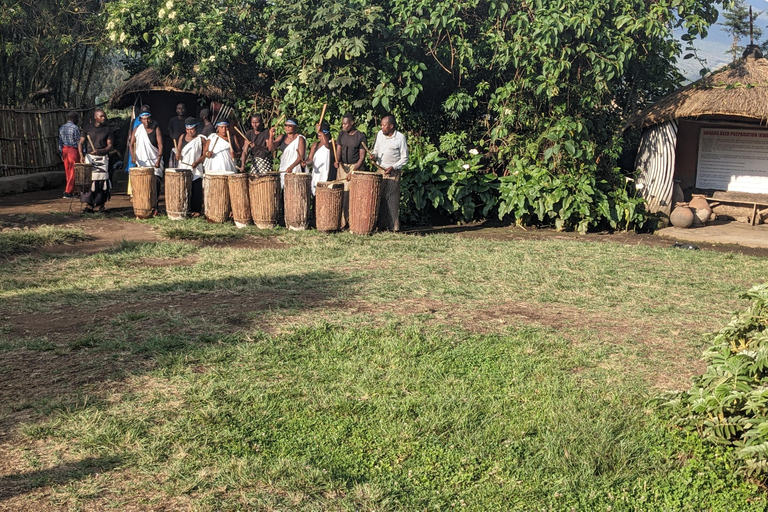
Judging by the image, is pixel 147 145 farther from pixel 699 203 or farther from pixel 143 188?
pixel 699 203

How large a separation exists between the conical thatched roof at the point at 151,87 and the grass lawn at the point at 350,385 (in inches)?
306

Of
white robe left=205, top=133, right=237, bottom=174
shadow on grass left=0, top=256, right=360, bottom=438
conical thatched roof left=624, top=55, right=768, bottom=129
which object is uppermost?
conical thatched roof left=624, top=55, right=768, bottom=129

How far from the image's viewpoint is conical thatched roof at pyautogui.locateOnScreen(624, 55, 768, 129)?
12.7 meters

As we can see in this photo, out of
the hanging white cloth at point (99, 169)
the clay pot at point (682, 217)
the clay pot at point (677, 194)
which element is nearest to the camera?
the hanging white cloth at point (99, 169)

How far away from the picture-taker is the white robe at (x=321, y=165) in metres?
11.7

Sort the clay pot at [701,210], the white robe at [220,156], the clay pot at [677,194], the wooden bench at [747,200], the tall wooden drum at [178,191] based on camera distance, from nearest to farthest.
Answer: the tall wooden drum at [178,191] → the white robe at [220,156] → the clay pot at [701,210] → the wooden bench at [747,200] → the clay pot at [677,194]

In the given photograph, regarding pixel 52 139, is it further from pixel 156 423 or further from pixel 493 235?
pixel 156 423

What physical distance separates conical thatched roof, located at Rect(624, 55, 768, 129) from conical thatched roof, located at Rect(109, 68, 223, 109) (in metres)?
7.85

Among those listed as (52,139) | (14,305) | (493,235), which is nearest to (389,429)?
(14,305)

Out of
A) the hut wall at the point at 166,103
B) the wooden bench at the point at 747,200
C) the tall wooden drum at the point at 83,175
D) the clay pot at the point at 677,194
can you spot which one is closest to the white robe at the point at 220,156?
the tall wooden drum at the point at 83,175

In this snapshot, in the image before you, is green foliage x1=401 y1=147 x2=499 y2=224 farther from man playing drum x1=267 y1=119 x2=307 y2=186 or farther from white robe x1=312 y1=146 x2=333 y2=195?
man playing drum x1=267 y1=119 x2=307 y2=186

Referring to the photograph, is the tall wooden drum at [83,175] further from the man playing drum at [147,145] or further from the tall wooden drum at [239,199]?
the tall wooden drum at [239,199]

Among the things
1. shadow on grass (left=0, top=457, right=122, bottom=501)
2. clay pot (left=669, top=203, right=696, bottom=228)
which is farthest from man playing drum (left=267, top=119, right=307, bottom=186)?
shadow on grass (left=0, top=457, right=122, bottom=501)

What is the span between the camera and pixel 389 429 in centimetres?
447
